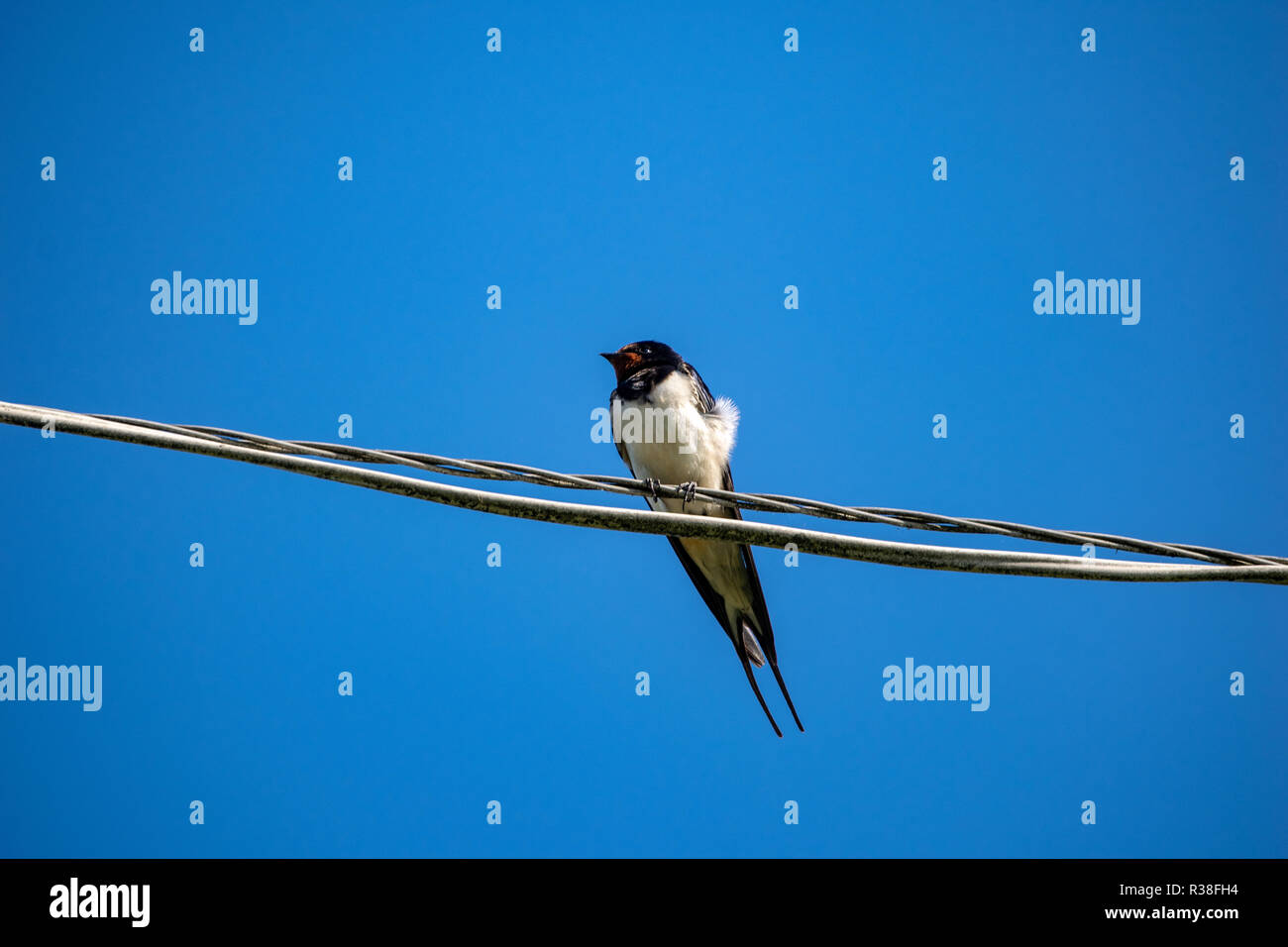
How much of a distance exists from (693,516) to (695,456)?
309 cm

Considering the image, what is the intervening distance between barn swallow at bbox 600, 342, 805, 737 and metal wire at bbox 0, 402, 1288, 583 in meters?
2.47

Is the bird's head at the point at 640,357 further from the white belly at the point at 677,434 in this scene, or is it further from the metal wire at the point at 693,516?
the metal wire at the point at 693,516

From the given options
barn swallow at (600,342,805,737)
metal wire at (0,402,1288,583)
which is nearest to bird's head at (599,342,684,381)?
barn swallow at (600,342,805,737)

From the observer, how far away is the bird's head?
6344mm

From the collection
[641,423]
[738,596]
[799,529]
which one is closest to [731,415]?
[641,423]

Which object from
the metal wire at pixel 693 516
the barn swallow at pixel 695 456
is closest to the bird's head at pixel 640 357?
the barn swallow at pixel 695 456

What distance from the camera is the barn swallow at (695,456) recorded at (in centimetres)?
566

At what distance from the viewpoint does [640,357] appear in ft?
21.0

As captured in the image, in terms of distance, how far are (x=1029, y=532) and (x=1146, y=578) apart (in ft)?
1.28

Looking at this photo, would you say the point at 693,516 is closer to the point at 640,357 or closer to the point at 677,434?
the point at 677,434

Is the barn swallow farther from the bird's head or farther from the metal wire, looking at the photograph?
the metal wire

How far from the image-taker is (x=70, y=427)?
8.97 feet

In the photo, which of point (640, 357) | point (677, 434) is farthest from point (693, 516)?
point (640, 357)
